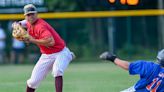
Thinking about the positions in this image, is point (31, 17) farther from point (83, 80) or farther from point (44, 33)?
point (83, 80)

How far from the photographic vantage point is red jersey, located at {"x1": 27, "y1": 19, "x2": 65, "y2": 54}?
31.9ft

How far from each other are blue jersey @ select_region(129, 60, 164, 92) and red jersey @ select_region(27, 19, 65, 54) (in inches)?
90.5

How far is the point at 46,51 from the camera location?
10.0m

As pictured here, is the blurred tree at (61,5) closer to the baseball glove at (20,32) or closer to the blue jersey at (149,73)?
the baseball glove at (20,32)

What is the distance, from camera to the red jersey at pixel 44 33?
9.72m

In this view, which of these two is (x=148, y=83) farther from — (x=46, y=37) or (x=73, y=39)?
(x=73, y=39)

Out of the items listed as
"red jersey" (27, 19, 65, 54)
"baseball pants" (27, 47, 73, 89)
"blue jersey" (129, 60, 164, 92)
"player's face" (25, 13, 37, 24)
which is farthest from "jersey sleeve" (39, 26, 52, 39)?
"blue jersey" (129, 60, 164, 92)

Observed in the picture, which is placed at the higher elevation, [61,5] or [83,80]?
[83,80]

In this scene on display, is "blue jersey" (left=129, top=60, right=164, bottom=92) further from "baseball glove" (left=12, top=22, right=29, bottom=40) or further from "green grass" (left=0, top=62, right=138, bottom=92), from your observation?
"green grass" (left=0, top=62, right=138, bottom=92)

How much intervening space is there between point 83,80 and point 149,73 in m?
6.81

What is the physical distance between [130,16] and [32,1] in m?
3.30

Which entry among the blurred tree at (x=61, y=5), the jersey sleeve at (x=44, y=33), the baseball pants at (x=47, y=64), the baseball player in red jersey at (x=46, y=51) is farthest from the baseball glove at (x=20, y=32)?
the blurred tree at (x=61, y=5)

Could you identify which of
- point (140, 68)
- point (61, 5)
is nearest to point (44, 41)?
point (140, 68)

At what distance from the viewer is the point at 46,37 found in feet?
31.6
